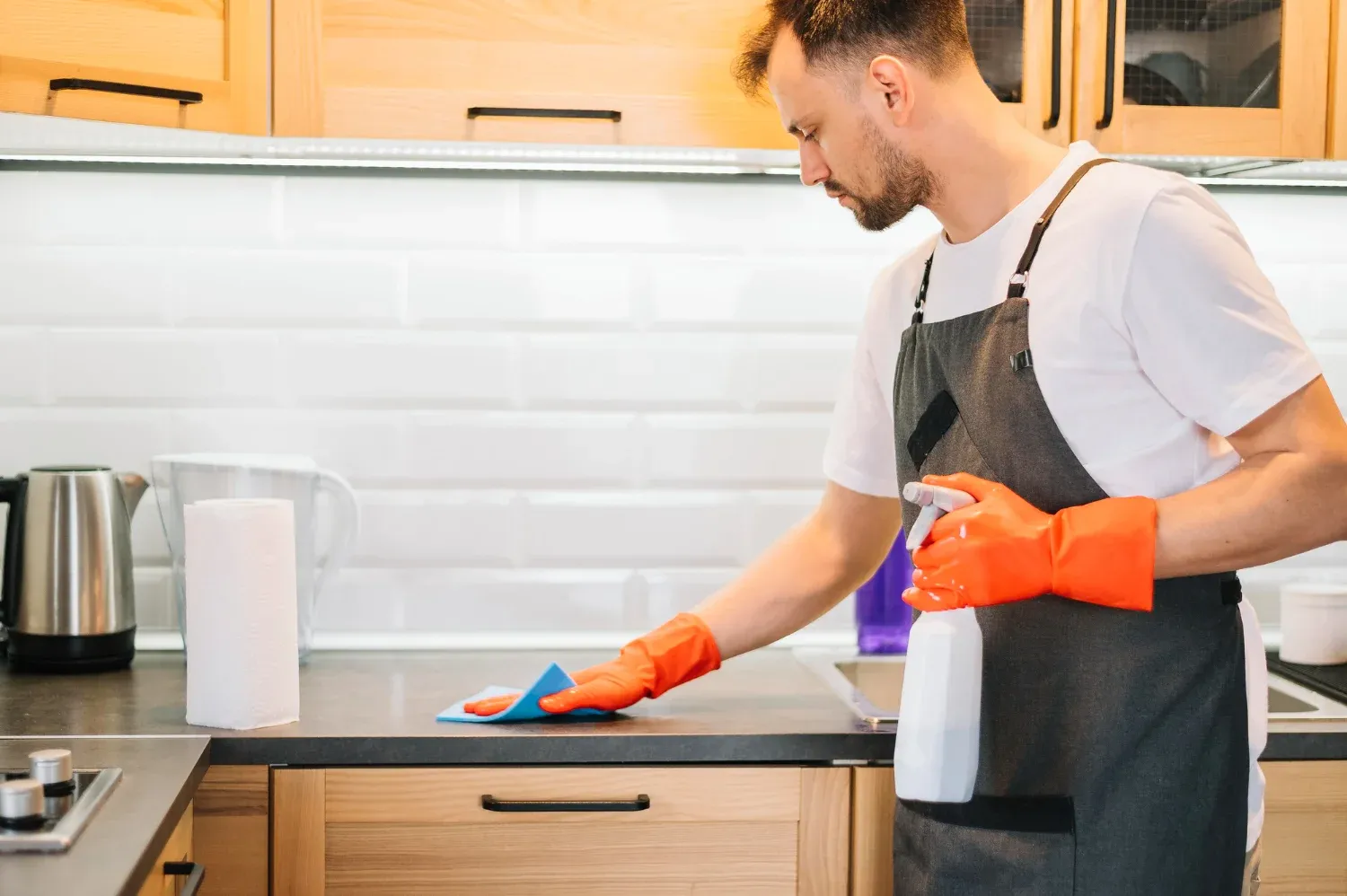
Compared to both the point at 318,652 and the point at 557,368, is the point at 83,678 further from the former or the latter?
the point at 557,368

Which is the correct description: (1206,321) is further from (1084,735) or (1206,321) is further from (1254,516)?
(1084,735)

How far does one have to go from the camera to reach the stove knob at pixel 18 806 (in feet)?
3.57

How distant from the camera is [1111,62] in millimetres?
1692

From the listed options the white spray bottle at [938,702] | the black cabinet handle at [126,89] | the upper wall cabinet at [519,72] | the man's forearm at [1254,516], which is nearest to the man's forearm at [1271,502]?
the man's forearm at [1254,516]

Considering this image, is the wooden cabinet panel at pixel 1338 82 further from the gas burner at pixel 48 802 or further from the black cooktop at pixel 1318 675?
the gas burner at pixel 48 802

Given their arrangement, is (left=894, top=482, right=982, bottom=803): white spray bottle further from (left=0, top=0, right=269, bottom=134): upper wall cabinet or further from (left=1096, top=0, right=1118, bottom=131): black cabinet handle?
(left=0, top=0, right=269, bottom=134): upper wall cabinet

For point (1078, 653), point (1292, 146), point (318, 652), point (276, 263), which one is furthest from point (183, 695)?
point (1292, 146)

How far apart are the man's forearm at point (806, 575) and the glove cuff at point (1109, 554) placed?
0.44 m

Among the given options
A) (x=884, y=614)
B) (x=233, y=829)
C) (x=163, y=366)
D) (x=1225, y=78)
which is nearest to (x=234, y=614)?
(x=233, y=829)

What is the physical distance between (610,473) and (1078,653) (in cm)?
88

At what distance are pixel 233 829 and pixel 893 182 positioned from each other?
1.01m

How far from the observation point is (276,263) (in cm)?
196

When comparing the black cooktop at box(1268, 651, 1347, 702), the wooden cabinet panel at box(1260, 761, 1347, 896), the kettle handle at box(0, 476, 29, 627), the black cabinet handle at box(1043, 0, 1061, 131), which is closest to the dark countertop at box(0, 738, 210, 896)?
the kettle handle at box(0, 476, 29, 627)

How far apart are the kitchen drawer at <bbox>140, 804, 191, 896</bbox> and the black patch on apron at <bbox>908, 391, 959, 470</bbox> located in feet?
2.79
